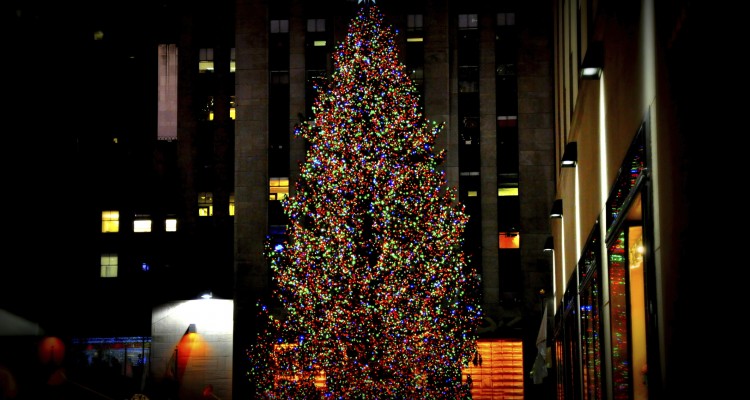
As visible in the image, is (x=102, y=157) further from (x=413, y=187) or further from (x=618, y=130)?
(x=618, y=130)

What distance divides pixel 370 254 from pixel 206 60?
25.9m

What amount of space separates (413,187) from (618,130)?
20.5m

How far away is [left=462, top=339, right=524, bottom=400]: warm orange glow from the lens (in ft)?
138

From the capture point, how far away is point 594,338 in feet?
48.4

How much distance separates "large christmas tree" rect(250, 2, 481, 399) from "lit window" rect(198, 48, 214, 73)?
2148cm

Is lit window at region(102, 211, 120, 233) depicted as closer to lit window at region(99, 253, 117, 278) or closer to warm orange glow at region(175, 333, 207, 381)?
lit window at region(99, 253, 117, 278)

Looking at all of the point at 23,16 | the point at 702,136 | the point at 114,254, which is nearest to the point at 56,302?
the point at 23,16

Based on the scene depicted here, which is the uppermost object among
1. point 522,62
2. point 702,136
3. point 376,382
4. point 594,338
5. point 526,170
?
point 522,62

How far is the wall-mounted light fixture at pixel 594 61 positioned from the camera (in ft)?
42.4

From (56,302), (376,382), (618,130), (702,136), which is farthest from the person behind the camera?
(56,302)

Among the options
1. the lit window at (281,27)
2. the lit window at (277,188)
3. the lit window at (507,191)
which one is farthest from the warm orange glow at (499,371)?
the lit window at (281,27)

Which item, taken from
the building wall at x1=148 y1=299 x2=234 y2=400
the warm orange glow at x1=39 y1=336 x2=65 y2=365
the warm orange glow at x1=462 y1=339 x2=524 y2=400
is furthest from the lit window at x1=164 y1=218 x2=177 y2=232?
the warm orange glow at x1=39 y1=336 x2=65 y2=365

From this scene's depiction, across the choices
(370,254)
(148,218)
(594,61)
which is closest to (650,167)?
(594,61)

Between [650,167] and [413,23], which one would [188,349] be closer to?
[413,23]
